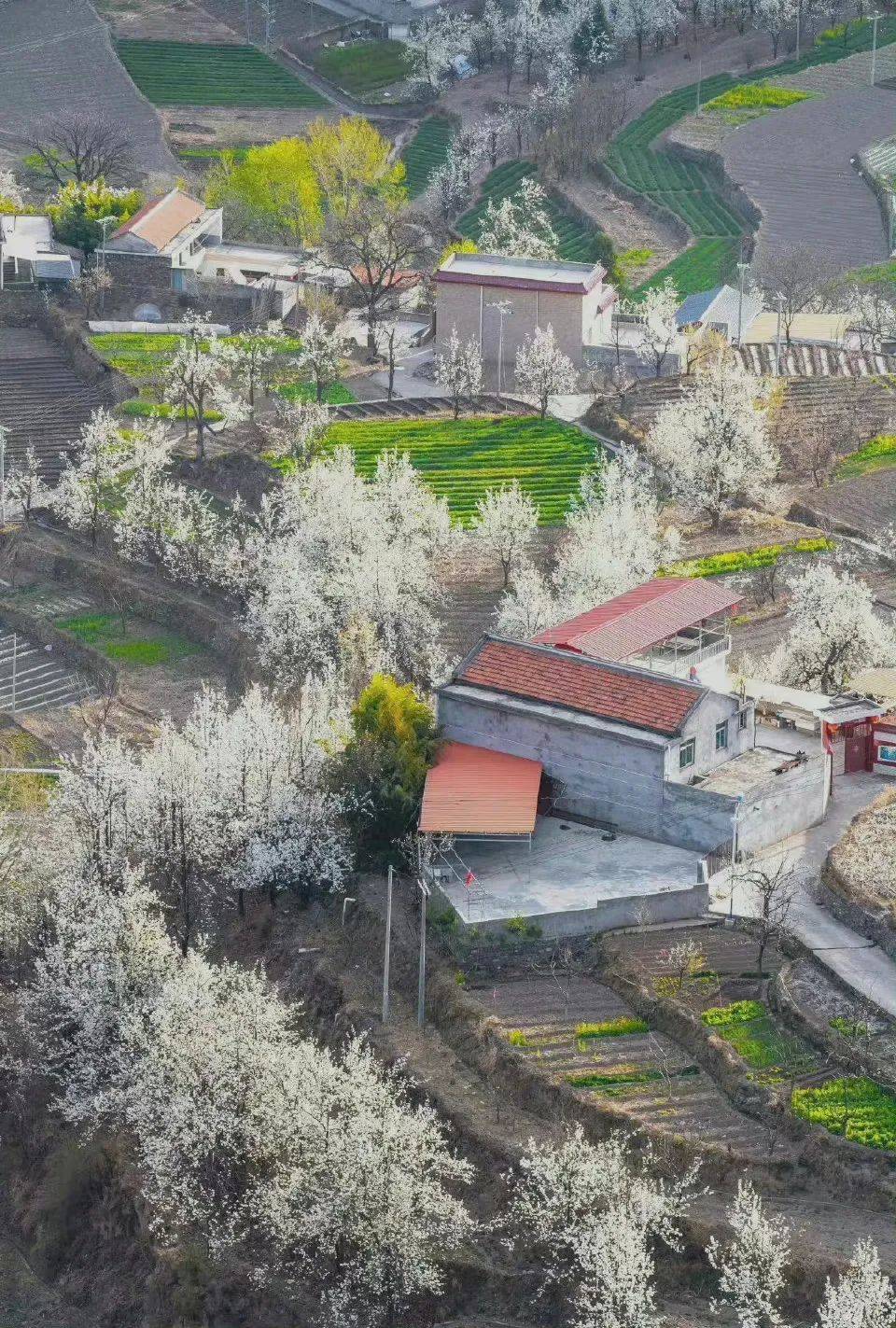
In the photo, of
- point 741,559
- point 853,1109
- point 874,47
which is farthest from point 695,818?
point 874,47

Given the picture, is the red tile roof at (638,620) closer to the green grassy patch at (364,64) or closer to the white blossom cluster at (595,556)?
the white blossom cluster at (595,556)

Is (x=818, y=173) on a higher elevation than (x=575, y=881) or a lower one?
higher

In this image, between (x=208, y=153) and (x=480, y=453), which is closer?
(x=480, y=453)

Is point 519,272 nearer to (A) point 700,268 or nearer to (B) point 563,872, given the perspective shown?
(A) point 700,268

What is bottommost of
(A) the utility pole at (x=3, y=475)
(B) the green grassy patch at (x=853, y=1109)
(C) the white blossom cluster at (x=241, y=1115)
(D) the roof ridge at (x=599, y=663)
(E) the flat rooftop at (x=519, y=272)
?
(C) the white blossom cluster at (x=241, y=1115)

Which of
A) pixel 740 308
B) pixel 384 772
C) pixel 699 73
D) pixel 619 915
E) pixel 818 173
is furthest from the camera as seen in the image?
pixel 699 73

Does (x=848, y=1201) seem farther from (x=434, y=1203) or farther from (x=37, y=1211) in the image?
(x=37, y=1211)

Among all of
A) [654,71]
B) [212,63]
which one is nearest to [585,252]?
[654,71]

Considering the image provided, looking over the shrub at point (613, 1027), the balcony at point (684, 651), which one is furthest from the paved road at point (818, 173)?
the shrub at point (613, 1027)
